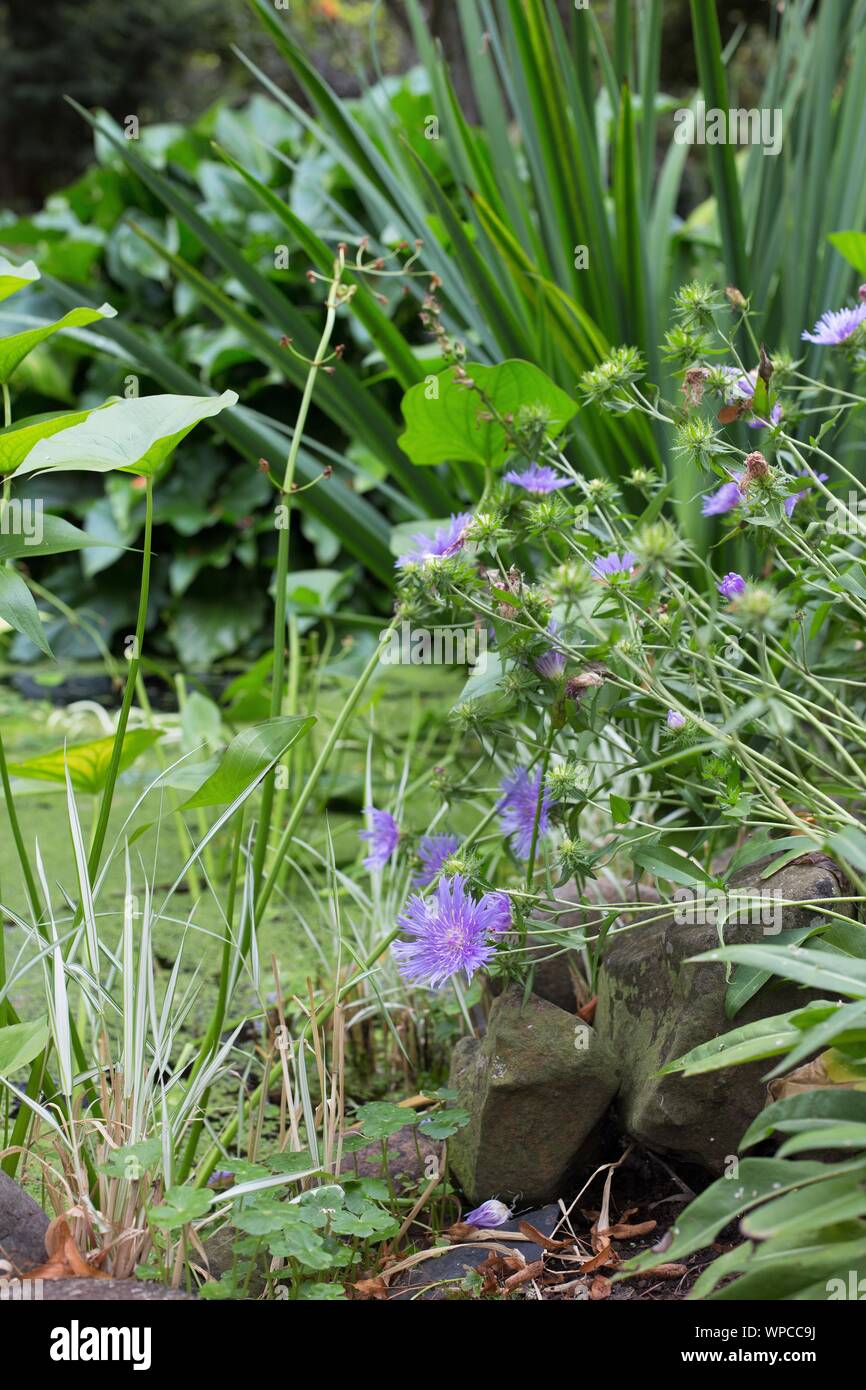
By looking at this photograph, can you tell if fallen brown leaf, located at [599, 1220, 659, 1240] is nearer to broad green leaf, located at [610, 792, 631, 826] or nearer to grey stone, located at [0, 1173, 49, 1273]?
broad green leaf, located at [610, 792, 631, 826]

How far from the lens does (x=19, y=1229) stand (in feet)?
2.76

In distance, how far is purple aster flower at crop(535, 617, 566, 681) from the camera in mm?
960

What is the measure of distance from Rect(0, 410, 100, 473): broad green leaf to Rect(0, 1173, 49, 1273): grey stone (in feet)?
1.68

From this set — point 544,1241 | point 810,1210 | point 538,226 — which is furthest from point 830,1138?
point 538,226

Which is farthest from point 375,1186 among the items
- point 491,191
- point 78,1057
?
point 491,191

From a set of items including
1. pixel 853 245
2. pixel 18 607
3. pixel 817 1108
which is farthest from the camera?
pixel 853 245

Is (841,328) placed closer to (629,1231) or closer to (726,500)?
(726,500)

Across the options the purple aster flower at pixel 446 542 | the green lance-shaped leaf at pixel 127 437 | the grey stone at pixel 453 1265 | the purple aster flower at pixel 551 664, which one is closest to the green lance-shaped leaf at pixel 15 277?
the green lance-shaped leaf at pixel 127 437

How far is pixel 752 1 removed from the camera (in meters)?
8.28

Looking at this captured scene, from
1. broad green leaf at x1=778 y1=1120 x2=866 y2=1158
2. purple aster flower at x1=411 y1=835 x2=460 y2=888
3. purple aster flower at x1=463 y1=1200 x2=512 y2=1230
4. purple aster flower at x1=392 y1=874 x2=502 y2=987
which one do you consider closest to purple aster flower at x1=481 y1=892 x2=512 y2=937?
purple aster flower at x1=392 y1=874 x2=502 y2=987

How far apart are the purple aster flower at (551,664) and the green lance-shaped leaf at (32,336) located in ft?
1.34

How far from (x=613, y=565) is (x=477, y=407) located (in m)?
0.25

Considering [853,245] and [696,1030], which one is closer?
[696,1030]

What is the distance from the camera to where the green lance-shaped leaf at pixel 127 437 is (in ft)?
2.73
